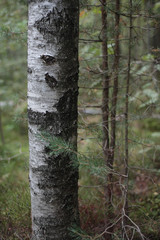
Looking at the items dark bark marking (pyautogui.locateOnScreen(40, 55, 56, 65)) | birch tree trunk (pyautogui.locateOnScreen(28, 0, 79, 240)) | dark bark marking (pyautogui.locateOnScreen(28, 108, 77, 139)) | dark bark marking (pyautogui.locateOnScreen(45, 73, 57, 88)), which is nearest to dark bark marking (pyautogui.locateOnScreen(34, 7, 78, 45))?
birch tree trunk (pyautogui.locateOnScreen(28, 0, 79, 240))

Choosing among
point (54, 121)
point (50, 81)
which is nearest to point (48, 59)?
point (50, 81)

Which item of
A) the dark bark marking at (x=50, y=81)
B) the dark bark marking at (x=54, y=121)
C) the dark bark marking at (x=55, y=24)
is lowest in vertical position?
the dark bark marking at (x=54, y=121)

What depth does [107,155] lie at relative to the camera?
2145 millimetres

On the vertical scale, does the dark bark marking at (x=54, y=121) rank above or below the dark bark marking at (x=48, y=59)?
below

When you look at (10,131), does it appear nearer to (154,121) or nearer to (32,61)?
(154,121)

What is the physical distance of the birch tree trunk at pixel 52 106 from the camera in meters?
1.32

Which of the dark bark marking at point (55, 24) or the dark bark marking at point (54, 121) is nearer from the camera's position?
the dark bark marking at point (55, 24)

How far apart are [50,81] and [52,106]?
0.17 m

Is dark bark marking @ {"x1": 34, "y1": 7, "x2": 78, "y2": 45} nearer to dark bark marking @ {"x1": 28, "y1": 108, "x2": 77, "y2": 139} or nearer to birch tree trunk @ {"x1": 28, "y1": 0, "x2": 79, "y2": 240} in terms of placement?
birch tree trunk @ {"x1": 28, "y1": 0, "x2": 79, "y2": 240}

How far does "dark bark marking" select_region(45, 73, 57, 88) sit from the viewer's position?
4.48 ft

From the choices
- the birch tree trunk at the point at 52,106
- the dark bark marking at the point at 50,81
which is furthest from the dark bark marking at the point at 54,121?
the dark bark marking at the point at 50,81

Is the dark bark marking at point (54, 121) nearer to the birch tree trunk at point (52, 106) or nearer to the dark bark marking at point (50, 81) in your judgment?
the birch tree trunk at point (52, 106)

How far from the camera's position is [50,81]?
1.37 meters

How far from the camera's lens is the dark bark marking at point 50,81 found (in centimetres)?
137
